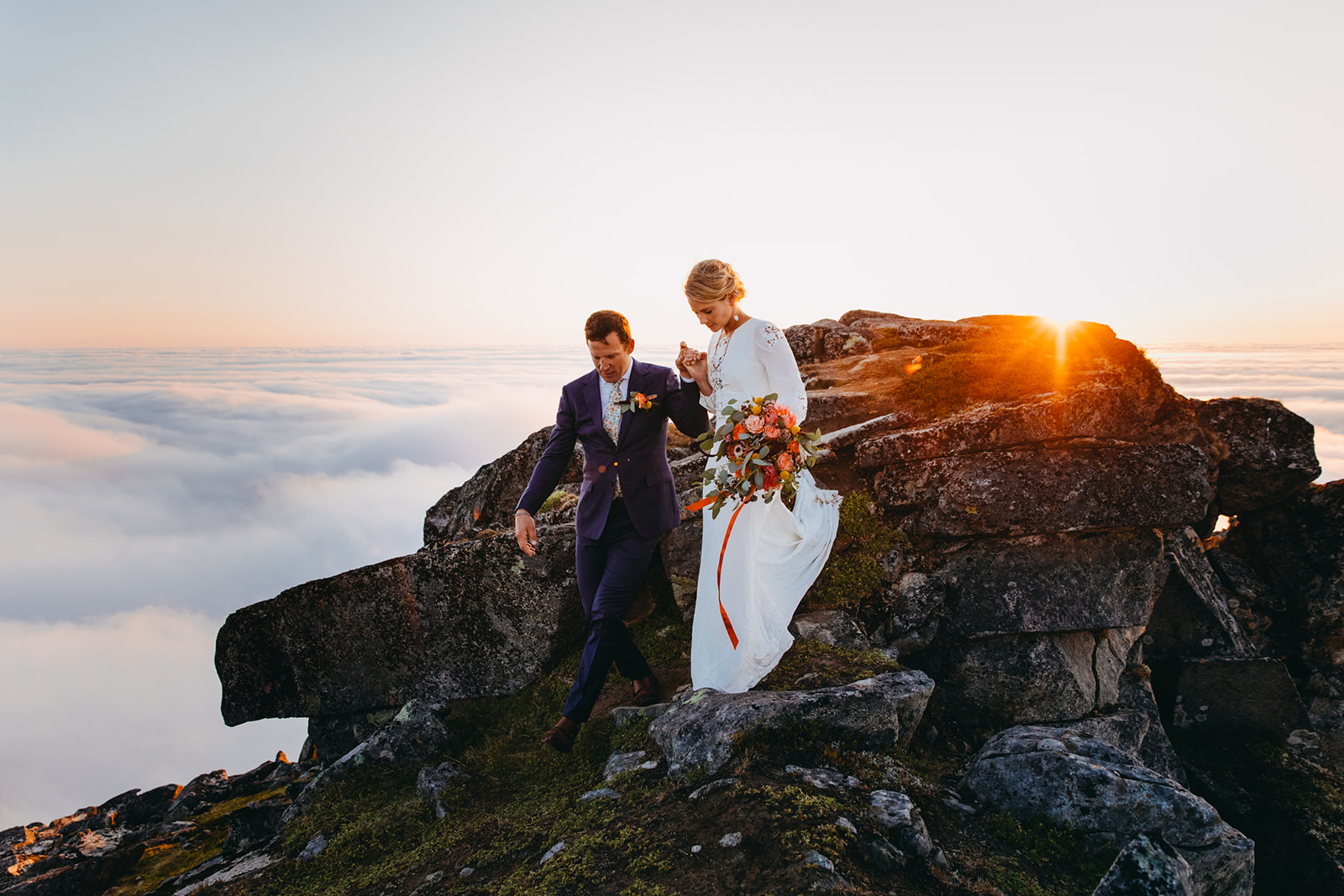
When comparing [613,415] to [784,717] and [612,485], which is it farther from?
[784,717]

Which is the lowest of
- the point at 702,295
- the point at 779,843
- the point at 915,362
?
the point at 779,843

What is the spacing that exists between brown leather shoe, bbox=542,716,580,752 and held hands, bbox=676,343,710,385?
3.32 m

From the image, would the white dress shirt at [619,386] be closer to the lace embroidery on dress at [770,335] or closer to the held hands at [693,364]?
the held hands at [693,364]

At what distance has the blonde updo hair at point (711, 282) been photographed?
6344mm

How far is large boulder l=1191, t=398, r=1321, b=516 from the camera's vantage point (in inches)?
389

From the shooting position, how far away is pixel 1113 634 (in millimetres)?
8328

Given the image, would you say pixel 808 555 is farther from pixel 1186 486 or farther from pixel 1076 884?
pixel 1186 486

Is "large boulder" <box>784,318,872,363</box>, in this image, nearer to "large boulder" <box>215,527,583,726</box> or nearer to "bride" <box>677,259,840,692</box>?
"bride" <box>677,259,840,692</box>

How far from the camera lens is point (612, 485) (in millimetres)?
6672

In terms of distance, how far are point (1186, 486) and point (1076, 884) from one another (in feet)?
17.2

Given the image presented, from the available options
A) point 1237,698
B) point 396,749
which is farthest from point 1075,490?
point 396,749

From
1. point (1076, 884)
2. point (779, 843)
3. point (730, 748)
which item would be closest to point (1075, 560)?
point (1076, 884)

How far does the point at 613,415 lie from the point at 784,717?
2986mm

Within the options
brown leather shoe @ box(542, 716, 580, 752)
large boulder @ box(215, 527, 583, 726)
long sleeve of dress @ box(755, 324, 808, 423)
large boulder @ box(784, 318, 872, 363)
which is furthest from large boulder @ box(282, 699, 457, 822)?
large boulder @ box(784, 318, 872, 363)
